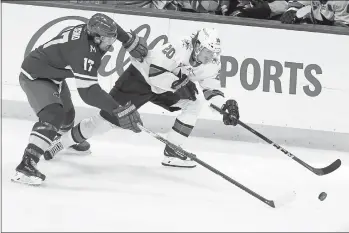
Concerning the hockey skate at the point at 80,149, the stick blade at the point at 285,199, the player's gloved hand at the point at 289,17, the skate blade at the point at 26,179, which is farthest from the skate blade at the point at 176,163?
the player's gloved hand at the point at 289,17

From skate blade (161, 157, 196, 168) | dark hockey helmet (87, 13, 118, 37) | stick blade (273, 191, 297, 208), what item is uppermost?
dark hockey helmet (87, 13, 118, 37)

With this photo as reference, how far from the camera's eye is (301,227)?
3176 mm

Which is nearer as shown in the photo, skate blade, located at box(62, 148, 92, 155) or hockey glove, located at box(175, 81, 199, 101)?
hockey glove, located at box(175, 81, 199, 101)

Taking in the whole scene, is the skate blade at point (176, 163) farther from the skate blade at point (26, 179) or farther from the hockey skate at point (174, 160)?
the skate blade at point (26, 179)

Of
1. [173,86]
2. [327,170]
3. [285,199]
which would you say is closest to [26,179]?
[173,86]

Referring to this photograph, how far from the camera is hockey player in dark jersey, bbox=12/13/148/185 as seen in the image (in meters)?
3.49

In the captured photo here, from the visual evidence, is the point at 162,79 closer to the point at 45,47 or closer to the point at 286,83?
the point at 45,47

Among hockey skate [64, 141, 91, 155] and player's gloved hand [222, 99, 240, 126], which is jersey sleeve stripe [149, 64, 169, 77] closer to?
player's gloved hand [222, 99, 240, 126]

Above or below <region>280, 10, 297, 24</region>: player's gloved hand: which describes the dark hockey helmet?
above

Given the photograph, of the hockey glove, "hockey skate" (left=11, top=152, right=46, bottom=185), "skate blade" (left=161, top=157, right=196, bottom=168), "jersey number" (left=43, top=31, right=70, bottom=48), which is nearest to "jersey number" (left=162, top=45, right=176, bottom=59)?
the hockey glove

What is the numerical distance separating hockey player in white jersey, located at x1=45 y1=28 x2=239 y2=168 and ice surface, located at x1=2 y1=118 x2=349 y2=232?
19cm

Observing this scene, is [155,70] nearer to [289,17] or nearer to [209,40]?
[209,40]

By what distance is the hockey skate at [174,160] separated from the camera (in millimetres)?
4223

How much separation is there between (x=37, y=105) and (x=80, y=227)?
102 cm
